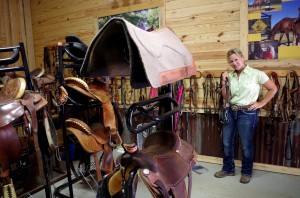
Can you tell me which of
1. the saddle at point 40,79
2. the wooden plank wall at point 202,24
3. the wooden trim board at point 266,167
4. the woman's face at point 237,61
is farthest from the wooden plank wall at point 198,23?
the saddle at point 40,79

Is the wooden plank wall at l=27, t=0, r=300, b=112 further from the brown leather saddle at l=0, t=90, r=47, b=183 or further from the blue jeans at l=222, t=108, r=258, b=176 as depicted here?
the brown leather saddle at l=0, t=90, r=47, b=183

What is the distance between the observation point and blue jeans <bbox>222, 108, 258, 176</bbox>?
9.16ft

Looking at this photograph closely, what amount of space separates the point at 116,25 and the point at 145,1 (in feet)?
8.50

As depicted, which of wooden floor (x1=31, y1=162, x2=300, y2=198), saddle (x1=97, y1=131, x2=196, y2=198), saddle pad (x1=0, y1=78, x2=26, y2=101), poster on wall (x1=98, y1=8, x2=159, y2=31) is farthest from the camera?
poster on wall (x1=98, y1=8, x2=159, y2=31)

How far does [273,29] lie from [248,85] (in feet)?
2.49

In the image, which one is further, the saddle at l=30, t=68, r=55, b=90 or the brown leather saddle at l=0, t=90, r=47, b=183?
the saddle at l=30, t=68, r=55, b=90

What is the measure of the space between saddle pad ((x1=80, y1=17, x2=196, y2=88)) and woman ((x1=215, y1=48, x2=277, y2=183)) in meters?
1.36

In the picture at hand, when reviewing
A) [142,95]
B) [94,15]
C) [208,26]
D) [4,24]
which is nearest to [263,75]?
[208,26]

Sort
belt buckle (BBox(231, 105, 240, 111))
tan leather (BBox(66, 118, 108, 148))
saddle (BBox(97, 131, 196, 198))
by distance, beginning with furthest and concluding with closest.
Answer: belt buckle (BBox(231, 105, 240, 111))
tan leather (BBox(66, 118, 108, 148))
saddle (BBox(97, 131, 196, 198))

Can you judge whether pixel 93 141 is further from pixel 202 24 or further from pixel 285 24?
pixel 285 24

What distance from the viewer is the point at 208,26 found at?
3236 millimetres

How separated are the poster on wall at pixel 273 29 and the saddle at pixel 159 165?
6.43ft

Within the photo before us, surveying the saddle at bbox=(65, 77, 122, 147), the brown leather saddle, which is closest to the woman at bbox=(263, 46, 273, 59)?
the saddle at bbox=(65, 77, 122, 147)

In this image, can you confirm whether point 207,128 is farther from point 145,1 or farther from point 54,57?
point 54,57
